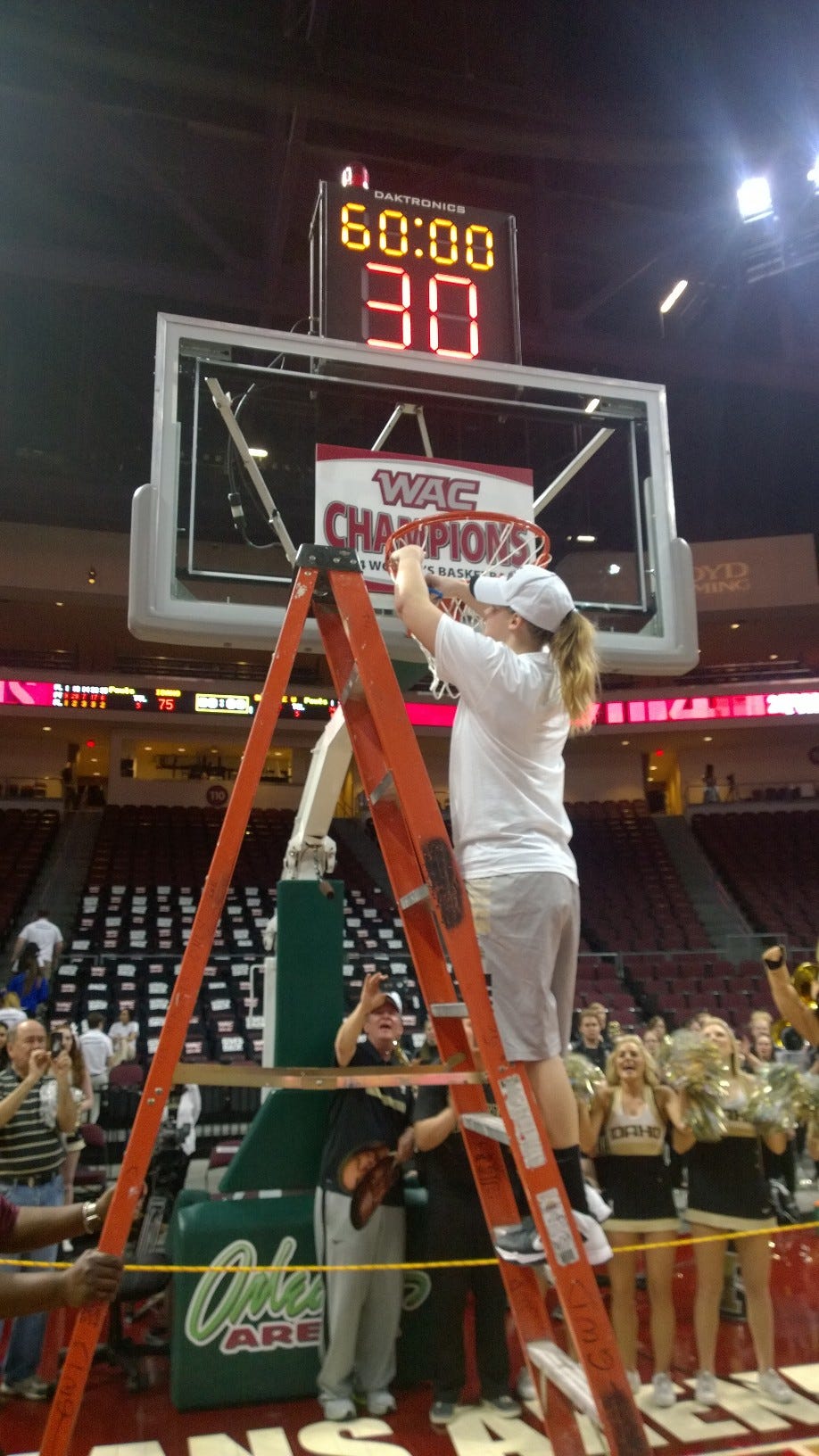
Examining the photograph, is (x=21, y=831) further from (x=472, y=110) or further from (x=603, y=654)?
(x=603, y=654)

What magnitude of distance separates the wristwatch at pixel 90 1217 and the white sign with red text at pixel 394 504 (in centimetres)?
251

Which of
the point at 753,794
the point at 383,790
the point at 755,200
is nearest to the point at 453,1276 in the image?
the point at 383,790

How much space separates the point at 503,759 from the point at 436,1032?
0.84m

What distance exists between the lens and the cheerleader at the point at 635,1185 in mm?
4707

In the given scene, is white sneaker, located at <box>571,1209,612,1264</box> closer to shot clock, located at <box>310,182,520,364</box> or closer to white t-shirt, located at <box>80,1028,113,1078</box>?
shot clock, located at <box>310,182,520,364</box>

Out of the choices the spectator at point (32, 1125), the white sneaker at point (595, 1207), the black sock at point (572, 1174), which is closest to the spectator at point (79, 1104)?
the spectator at point (32, 1125)

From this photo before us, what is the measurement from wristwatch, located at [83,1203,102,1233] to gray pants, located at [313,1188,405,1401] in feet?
7.40

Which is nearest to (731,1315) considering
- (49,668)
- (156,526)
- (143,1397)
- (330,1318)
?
(330,1318)

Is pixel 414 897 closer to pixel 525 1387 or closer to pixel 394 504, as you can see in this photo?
pixel 394 504

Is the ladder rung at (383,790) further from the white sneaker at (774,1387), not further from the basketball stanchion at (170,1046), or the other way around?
the white sneaker at (774,1387)

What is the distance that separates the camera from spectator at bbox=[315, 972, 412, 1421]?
A: 14.7 feet

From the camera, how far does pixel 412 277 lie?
205 inches

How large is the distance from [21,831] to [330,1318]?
18.6 meters

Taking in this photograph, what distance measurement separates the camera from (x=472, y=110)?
35.1ft
